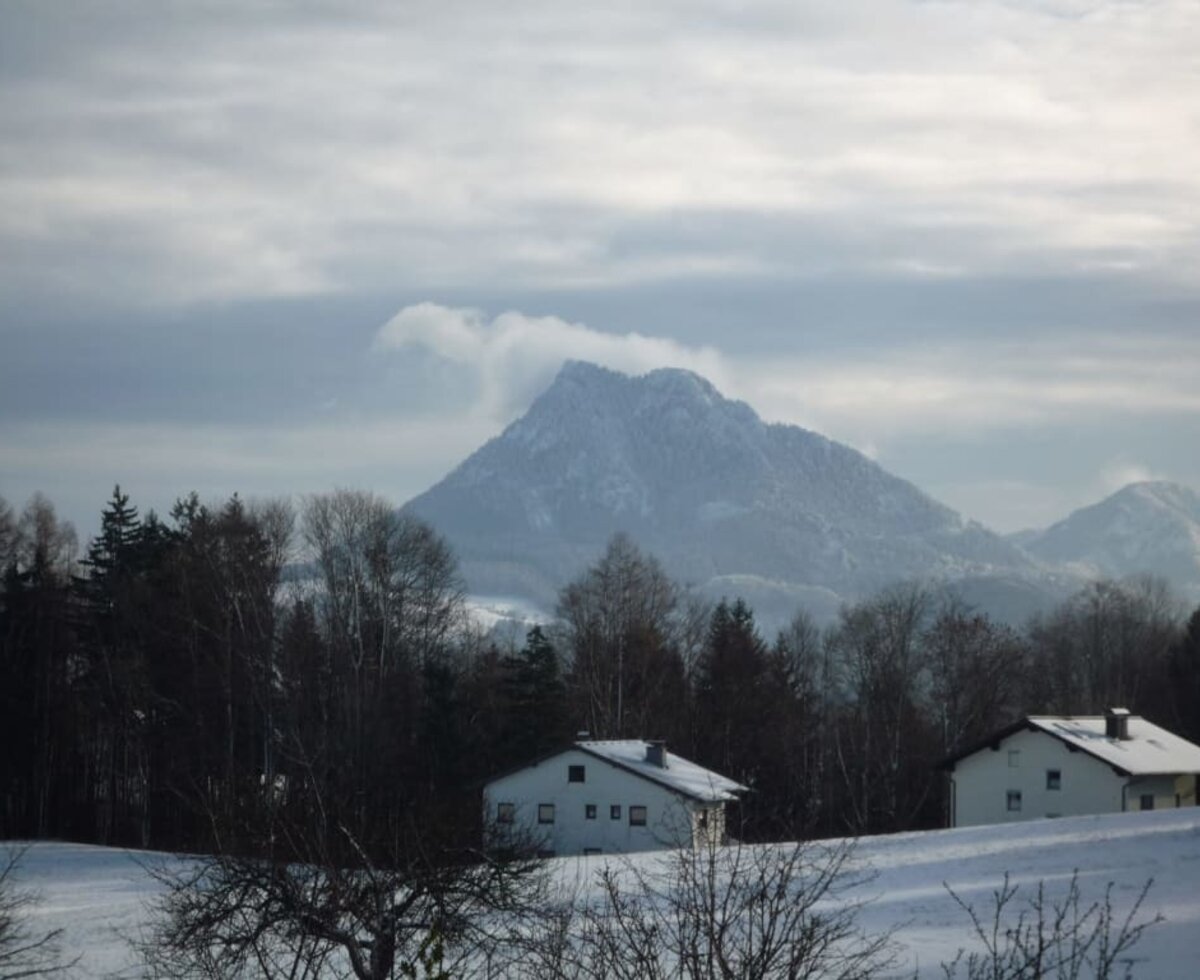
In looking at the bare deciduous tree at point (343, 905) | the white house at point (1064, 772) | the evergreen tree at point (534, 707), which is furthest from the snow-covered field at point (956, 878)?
the evergreen tree at point (534, 707)

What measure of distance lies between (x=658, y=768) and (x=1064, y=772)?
673 inches

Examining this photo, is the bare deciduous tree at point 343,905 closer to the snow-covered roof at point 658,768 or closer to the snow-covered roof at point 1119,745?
the snow-covered roof at point 658,768

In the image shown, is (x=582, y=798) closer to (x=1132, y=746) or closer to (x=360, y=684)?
(x=360, y=684)

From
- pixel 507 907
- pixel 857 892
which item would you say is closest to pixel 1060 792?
pixel 857 892

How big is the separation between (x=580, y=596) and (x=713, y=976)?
79078 mm

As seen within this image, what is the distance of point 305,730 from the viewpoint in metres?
70.3

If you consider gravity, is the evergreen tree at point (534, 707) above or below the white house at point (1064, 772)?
above

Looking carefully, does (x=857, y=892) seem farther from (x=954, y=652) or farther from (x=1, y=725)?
(x=954, y=652)

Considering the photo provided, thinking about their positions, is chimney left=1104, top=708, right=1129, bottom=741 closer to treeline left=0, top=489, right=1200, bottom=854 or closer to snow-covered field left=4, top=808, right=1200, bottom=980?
treeline left=0, top=489, right=1200, bottom=854

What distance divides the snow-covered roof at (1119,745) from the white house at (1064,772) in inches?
1.6

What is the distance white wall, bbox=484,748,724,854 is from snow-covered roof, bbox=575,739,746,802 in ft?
1.14

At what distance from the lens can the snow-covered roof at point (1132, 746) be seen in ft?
223

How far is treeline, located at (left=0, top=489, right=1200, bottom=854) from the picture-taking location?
6919 centimetres

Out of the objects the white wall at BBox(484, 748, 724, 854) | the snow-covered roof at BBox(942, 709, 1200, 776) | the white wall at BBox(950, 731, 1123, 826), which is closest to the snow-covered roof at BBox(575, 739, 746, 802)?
the white wall at BBox(484, 748, 724, 854)
